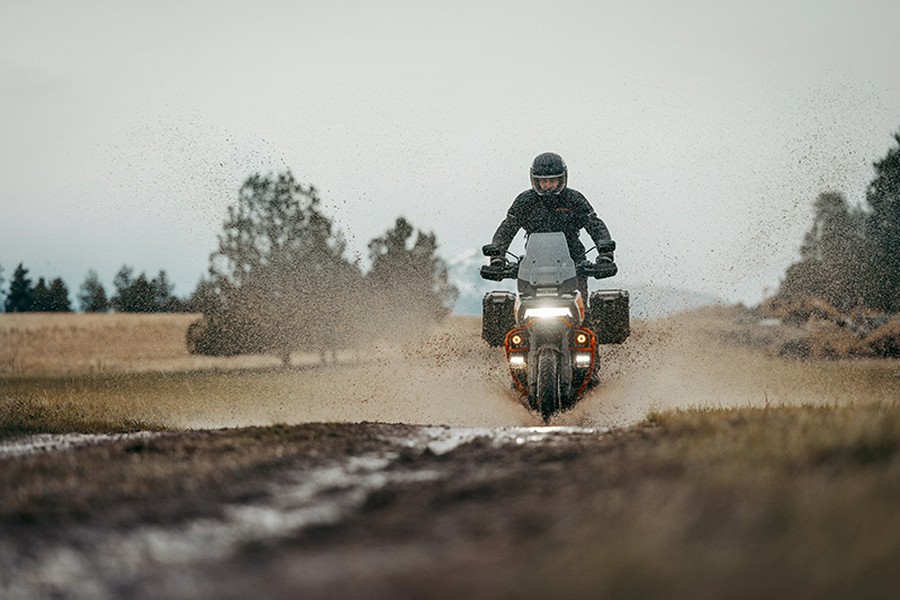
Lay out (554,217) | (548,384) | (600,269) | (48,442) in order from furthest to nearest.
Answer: (554,217) < (600,269) < (548,384) < (48,442)

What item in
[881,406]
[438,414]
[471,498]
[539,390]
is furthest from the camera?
[438,414]

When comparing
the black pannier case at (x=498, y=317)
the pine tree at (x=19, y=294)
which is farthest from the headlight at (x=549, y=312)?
the pine tree at (x=19, y=294)

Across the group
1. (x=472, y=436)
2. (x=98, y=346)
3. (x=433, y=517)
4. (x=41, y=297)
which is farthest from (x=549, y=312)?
(x=41, y=297)

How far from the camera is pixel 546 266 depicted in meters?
11.8

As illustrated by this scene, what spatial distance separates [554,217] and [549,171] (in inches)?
25.5

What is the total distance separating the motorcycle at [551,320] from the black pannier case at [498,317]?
13mm

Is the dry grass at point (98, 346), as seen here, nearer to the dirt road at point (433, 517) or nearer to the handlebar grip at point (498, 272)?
the handlebar grip at point (498, 272)

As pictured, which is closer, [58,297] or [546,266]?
[546,266]

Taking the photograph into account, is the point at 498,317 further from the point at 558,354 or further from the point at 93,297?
the point at 93,297

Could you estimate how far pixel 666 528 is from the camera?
3832mm

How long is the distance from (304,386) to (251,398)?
1.75 m

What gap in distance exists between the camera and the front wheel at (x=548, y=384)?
11.0 metres

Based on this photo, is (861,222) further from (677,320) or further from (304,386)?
(304,386)

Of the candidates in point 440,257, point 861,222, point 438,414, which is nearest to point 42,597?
point 438,414
